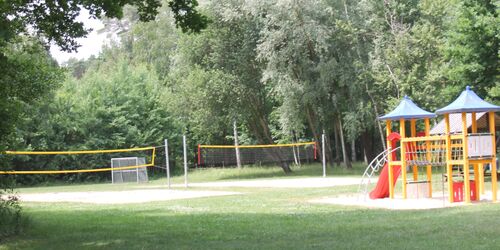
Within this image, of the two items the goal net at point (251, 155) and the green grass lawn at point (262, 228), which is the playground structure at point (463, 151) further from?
the goal net at point (251, 155)

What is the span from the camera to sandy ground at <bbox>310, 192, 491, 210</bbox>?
46.1 feet

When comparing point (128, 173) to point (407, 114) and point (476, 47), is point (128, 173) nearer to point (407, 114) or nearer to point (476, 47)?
point (476, 47)

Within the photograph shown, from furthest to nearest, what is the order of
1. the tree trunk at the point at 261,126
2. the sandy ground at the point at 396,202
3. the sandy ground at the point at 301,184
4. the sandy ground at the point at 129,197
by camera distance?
the tree trunk at the point at 261,126, the sandy ground at the point at 301,184, the sandy ground at the point at 129,197, the sandy ground at the point at 396,202

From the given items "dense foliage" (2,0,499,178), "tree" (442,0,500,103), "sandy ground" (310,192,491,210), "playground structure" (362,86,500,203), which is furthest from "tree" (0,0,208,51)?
"dense foliage" (2,0,499,178)

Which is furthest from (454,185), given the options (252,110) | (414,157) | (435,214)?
(252,110)

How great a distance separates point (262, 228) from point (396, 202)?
577 centimetres

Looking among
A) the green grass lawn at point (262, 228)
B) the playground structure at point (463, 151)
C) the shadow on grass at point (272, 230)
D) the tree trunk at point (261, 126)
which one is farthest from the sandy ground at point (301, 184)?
the shadow on grass at point (272, 230)

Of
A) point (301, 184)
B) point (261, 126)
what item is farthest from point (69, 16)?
point (261, 126)

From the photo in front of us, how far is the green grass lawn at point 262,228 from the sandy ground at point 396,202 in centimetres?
86

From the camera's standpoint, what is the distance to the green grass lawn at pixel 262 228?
8.52 meters

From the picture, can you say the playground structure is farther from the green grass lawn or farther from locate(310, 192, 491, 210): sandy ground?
the green grass lawn

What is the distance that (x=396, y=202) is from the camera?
1521 cm

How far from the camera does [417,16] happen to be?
3434 centimetres

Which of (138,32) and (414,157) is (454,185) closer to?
(414,157)
